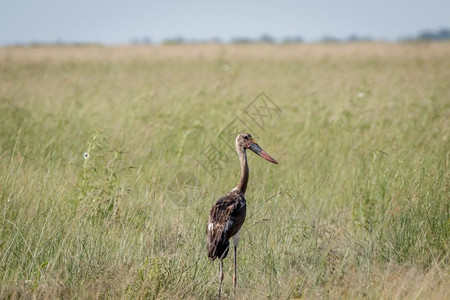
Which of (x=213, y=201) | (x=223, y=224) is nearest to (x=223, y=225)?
(x=223, y=224)

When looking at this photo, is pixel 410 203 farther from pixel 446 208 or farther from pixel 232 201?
pixel 232 201

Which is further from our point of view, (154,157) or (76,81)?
(76,81)

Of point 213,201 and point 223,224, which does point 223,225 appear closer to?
point 223,224

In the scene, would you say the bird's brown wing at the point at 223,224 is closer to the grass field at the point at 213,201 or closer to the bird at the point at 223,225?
the bird at the point at 223,225

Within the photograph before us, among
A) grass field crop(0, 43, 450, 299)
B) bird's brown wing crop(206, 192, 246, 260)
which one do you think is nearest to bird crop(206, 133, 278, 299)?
bird's brown wing crop(206, 192, 246, 260)

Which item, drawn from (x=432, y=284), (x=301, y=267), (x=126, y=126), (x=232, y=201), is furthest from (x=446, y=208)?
(x=126, y=126)

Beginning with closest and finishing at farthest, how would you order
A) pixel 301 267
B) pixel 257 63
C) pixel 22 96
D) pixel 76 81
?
pixel 301 267
pixel 22 96
pixel 76 81
pixel 257 63

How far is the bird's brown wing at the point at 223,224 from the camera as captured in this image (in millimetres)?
4180

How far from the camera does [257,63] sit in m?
25.6

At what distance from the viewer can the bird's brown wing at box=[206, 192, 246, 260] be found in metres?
4.18

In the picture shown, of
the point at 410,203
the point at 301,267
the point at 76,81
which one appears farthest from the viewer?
the point at 76,81

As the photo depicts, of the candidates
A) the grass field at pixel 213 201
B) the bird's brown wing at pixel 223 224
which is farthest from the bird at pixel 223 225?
the grass field at pixel 213 201

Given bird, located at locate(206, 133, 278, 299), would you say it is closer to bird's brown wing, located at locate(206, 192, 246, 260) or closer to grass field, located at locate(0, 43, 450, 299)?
bird's brown wing, located at locate(206, 192, 246, 260)

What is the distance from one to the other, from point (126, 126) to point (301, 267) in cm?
560
